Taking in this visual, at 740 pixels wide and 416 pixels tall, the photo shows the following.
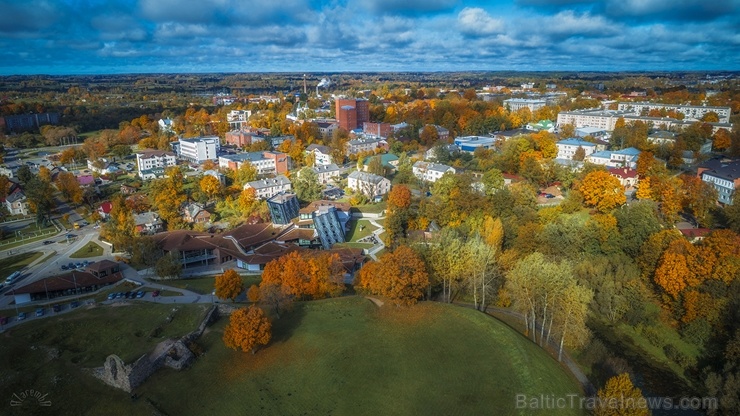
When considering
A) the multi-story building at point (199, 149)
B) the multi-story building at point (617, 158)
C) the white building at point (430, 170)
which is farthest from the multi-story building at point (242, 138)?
the multi-story building at point (617, 158)

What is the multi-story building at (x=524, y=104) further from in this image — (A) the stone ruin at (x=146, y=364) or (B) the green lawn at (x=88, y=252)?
(A) the stone ruin at (x=146, y=364)

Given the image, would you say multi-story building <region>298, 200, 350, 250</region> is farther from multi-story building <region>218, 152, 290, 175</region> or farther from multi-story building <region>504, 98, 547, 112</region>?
multi-story building <region>504, 98, 547, 112</region>

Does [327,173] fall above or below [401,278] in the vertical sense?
below

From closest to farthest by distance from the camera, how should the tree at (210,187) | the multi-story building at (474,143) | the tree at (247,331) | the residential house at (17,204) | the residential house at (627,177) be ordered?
the tree at (247,331) < the residential house at (627,177) < the residential house at (17,204) < the tree at (210,187) < the multi-story building at (474,143)

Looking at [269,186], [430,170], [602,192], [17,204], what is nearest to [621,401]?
[602,192]

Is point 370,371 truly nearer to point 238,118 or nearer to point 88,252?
point 88,252

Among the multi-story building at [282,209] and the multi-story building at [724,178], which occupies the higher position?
the multi-story building at [724,178]

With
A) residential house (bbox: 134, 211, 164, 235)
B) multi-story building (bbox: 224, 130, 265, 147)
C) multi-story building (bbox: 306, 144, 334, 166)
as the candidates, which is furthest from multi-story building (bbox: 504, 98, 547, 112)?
residential house (bbox: 134, 211, 164, 235)

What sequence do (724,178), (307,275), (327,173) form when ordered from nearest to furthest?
(307,275) < (724,178) < (327,173)
